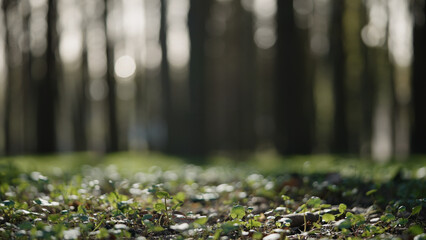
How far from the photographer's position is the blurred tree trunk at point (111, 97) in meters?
15.6

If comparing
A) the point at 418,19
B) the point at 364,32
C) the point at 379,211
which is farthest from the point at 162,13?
the point at 379,211

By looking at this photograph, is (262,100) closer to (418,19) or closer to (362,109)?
(362,109)

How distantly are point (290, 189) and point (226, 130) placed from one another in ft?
56.6

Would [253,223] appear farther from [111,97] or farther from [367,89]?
[111,97]

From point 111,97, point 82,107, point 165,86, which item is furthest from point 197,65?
point 82,107

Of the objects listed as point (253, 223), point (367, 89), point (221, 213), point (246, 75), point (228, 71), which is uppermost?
point (228, 71)

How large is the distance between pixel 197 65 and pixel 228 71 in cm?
798

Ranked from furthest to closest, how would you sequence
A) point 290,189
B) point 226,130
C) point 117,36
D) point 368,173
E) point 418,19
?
point 226,130 < point 117,36 < point 418,19 < point 368,173 < point 290,189

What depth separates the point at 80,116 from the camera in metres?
20.4

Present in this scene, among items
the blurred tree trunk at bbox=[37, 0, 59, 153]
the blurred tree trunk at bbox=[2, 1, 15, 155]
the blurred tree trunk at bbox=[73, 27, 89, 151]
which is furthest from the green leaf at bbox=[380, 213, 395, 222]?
the blurred tree trunk at bbox=[2, 1, 15, 155]

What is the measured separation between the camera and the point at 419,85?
1033cm

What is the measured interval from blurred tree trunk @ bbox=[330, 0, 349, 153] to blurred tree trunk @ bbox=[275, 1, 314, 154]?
2358mm

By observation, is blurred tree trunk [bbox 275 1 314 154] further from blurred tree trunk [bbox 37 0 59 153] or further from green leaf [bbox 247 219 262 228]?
green leaf [bbox 247 219 262 228]

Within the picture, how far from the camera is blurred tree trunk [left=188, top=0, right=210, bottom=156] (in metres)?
11.9
